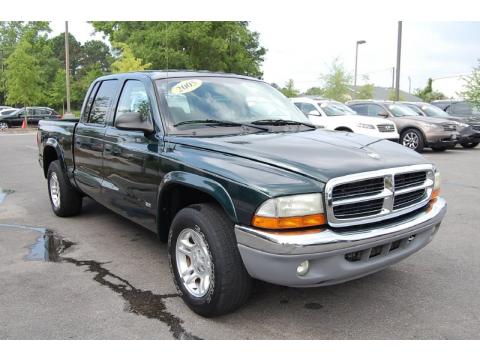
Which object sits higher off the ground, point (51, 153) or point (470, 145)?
point (51, 153)

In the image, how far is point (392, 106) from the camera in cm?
1520

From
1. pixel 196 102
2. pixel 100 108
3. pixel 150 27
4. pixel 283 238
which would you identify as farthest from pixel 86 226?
pixel 150 27

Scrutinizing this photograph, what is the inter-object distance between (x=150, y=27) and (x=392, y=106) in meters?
22.4

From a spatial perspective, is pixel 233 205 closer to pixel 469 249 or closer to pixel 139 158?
pixel 139 158

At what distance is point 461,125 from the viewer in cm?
1478

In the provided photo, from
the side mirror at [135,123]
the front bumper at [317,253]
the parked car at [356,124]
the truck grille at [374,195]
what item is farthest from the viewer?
the parked car at [356,124]

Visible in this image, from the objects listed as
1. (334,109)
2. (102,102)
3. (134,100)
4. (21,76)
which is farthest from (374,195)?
(21,76)

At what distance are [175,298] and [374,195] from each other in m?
1.75

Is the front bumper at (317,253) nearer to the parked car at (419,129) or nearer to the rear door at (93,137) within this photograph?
the rear door at (93,137)

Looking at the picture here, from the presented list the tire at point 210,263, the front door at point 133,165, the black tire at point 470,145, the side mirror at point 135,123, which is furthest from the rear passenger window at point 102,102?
the black tire at point 470,145

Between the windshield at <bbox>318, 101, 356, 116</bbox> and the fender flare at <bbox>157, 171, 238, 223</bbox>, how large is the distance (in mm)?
10846

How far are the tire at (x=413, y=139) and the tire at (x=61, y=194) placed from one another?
10.7m

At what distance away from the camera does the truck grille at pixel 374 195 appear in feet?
9.75

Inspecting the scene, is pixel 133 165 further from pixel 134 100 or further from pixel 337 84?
pixel 337 84
